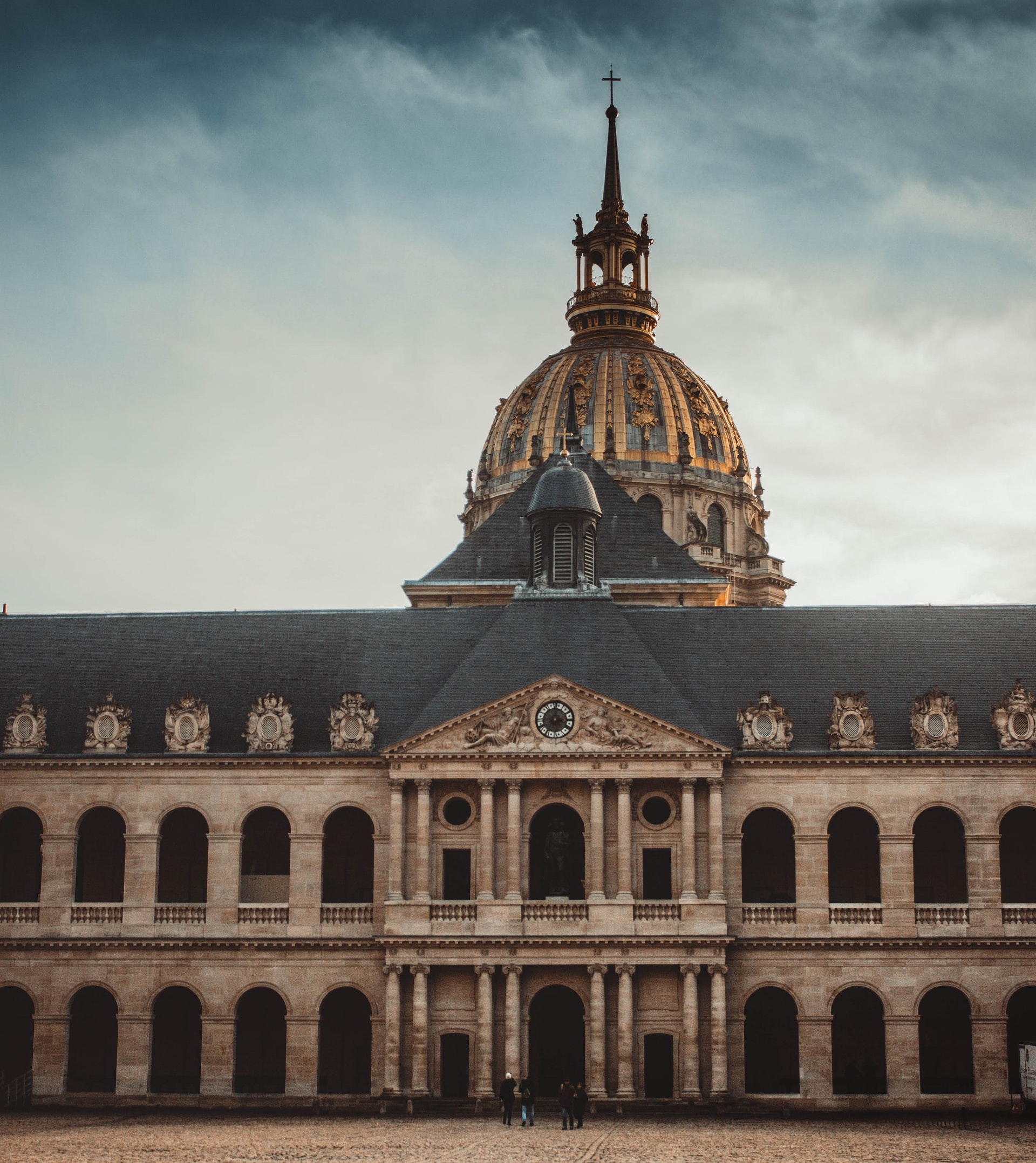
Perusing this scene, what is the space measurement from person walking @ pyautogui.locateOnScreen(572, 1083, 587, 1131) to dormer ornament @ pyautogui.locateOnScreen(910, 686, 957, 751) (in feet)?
61.1

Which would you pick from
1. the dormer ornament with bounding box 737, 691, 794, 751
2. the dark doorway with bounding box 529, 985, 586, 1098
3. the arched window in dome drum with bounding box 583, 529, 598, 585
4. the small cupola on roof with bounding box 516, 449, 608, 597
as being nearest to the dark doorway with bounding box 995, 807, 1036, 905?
the dormer ornament with bounding box 737, 691, 794, 751

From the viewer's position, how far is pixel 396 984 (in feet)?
213

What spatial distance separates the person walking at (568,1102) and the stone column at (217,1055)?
14.9m

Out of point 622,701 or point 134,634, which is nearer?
point 622,701

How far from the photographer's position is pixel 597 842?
65.3m

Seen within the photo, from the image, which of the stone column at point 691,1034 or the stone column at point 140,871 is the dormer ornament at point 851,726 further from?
the stone column at point 140,871

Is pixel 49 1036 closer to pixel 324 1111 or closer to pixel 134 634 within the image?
pixel 324 1111

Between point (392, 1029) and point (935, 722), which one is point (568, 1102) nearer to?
point (392, 1029)

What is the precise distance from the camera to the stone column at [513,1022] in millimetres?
63688

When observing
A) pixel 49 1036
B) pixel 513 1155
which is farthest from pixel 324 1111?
pixel 513 1155

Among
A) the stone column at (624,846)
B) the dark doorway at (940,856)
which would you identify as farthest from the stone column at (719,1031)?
the dark doorway at (940,856)

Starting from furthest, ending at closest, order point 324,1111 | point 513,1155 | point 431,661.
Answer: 1. point 431,661
2. point 324,1111
3. point 513,1155

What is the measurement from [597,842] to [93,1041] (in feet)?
72.8

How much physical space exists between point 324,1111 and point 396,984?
531cm
